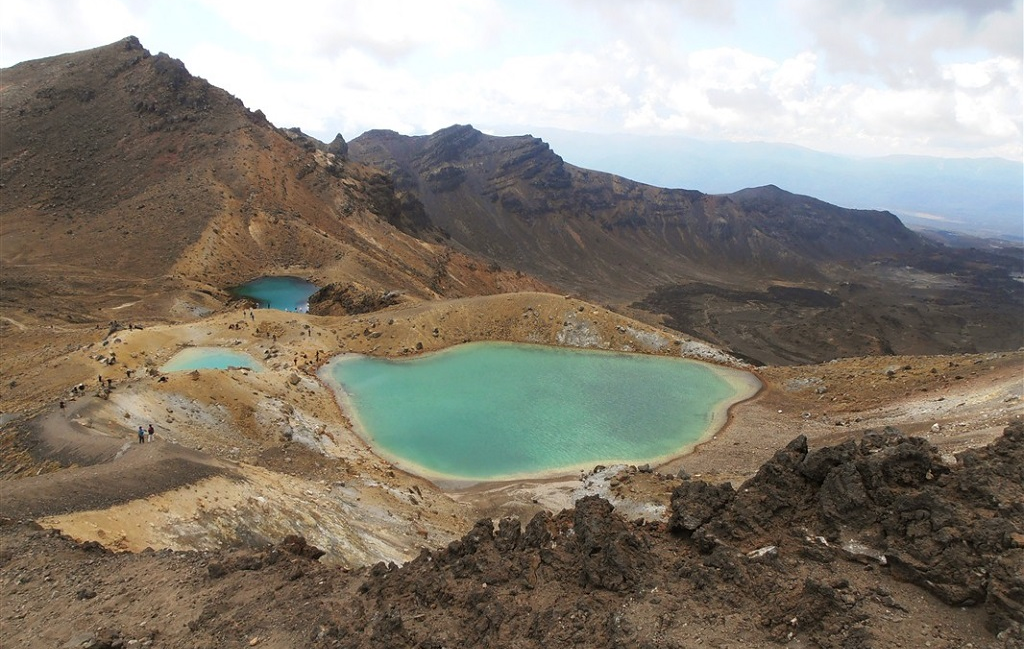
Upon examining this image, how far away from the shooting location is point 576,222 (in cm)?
17612

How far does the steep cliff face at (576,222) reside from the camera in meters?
159

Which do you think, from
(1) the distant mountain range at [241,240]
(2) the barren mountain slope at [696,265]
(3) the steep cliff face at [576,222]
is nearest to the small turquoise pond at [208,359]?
(1) the distant mountain range at [241,240]

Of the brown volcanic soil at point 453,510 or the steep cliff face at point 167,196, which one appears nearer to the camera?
the brown volcanic soil at point 453,510

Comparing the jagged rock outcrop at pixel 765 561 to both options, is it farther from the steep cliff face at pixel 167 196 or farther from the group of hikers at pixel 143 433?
the steep cliff face at pixel 167 196

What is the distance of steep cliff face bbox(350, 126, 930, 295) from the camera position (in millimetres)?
158750

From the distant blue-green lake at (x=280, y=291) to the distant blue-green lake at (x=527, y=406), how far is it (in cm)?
2813

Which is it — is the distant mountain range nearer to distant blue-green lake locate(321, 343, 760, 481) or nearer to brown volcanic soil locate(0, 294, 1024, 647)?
distant blue-green lake locate(321, 343, 760, 481)

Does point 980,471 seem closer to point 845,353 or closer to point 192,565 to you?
point 192,565

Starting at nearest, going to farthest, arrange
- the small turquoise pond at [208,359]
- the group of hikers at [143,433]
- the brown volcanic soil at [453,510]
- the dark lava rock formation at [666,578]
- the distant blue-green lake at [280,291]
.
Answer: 1. the dark lava rock formation at [666,578]
2. the brown volcanic soil at [453,510]
3. the group of hikers at [143,433]
4. the small turquoise pond at [208,359]
5. the distant blue-green lake at [280,291]

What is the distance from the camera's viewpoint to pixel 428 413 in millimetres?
35000

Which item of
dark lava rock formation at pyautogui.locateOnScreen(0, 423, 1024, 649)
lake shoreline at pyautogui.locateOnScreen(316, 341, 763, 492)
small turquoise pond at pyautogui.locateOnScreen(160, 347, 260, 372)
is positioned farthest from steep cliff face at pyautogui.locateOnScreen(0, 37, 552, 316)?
dark lava rock formation at pyautogui.locateOnScreen(0, 423, 1024, 649)

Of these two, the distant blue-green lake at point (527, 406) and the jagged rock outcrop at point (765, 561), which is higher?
the jagged rock outcrop at point (765, 561)

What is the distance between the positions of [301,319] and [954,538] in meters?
45.3

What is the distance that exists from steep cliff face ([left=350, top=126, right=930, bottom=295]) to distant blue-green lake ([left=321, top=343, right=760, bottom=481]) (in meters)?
101
